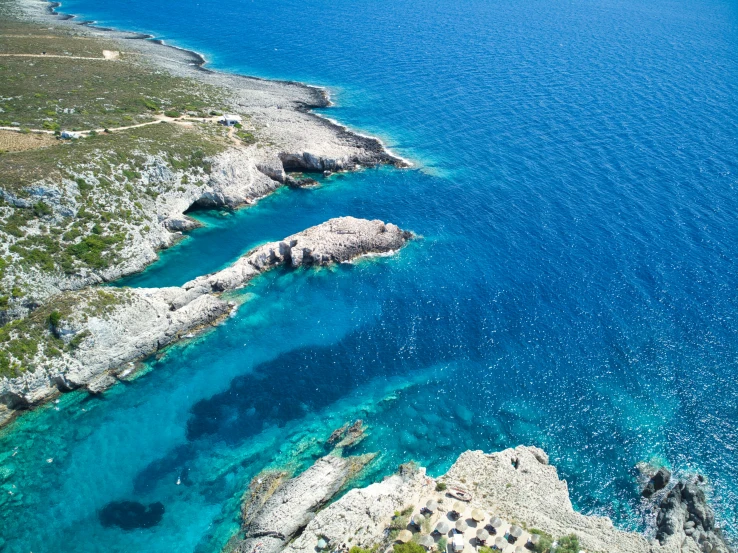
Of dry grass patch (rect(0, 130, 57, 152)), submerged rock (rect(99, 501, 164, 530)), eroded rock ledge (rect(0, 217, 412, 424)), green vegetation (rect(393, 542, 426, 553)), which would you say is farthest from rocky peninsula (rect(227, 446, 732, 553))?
dry grass patch (rect(0, 130, 57, 152))

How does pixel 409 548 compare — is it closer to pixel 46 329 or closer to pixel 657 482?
pixel 657 482

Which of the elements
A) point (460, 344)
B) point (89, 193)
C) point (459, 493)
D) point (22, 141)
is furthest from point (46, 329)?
point (460, 344)

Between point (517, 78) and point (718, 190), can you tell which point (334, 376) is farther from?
point (517, 78)

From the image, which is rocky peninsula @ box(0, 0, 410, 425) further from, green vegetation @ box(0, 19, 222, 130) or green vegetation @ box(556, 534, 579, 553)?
green vegetation @ box(556, 534, 579, 553)

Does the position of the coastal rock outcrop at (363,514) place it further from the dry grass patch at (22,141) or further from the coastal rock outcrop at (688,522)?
the dry grass patch at (22,141)

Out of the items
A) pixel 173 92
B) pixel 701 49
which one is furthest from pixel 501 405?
pixel 701 49

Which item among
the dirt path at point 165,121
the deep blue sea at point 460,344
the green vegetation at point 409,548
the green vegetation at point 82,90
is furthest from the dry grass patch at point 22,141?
the green vegetation at point 409,548
